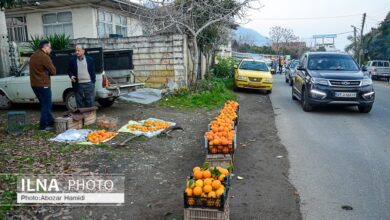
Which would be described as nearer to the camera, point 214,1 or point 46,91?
point 46,91

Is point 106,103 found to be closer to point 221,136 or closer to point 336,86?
point 221,136

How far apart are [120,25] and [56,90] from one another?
38.1ft

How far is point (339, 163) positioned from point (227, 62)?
51.1 ft

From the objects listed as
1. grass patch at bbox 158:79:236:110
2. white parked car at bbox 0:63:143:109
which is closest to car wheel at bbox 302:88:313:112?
grass patch at bbox 158:79:236:110

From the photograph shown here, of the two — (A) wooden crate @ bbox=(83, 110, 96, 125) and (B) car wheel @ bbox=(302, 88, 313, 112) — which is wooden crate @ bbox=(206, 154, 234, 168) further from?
(B) car wheel @ bbox=(302, 88, 313, 112)

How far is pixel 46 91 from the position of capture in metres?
7.66

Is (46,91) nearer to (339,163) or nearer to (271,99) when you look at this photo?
(339,163)

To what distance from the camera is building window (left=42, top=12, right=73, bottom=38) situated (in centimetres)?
1835

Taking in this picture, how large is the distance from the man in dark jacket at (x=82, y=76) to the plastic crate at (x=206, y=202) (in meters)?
6.11

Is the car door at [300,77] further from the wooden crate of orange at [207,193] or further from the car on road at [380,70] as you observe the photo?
the car on road at [380,70]

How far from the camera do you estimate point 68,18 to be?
18.3 m

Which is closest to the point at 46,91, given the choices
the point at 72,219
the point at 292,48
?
the point at 72,219

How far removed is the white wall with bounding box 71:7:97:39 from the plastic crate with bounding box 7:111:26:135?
11.0 meters

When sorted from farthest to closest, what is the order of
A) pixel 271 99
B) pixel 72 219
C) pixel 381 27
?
pixel 381 27, pixel 271 99, pixel 72 219
